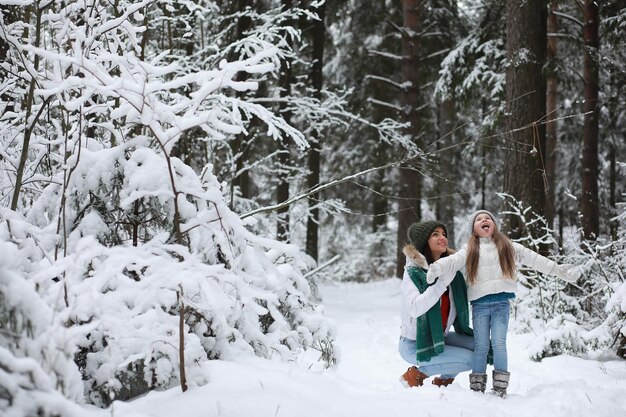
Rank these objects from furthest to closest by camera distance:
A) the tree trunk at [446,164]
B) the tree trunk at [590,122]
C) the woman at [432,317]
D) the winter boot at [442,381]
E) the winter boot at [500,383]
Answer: the tree trunk at [446,164] → the tree trunk at [590,122] → the winter boot at [442,381] → the woman at [432,317] → the winter boot at [500,383]

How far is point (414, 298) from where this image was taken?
154 inches

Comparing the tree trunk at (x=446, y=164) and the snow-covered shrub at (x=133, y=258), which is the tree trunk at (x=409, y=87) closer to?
the tree trunk at (x=446, y=164)

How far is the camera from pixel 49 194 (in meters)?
3.04

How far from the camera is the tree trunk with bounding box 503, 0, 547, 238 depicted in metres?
6.68

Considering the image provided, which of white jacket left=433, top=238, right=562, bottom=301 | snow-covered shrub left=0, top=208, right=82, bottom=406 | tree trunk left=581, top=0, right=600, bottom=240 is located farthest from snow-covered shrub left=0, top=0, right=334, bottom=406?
tree trunk left=581, top=0, right=600, bottom=240

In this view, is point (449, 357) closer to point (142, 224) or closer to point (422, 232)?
point (422, 232)

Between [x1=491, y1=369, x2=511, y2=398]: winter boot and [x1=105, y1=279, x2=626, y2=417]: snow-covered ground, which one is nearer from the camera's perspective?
[x1=105, y1=279, x2=626, y2=417]: snow-covered ground

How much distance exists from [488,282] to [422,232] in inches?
25.6

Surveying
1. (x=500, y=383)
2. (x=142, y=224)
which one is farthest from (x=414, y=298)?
(x=142, y=224)

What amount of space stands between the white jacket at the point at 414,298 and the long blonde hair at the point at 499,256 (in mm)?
300

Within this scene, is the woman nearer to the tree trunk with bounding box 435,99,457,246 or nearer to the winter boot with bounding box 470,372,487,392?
the winter boot with bounding box 470,372,487,392

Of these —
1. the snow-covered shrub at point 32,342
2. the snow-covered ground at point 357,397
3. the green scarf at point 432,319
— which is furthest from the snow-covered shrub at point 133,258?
the green scarf at point 432,319

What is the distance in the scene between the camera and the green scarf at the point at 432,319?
3895 millimetres

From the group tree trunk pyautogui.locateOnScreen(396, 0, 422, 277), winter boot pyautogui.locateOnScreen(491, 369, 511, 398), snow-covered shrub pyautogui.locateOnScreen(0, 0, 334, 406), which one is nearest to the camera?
snow-covered shrub pyautogui.locateOnScreen(0, 0, 334, 406)
